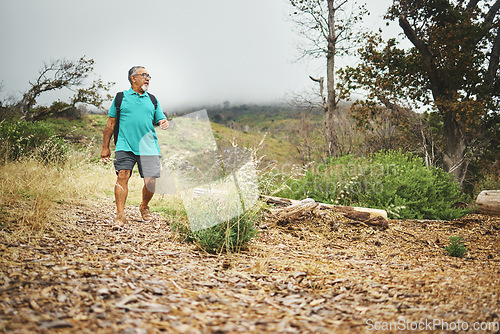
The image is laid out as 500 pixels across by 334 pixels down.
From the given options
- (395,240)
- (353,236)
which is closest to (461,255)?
(395,240)

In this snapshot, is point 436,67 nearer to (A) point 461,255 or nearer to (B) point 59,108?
(A) point 461,255

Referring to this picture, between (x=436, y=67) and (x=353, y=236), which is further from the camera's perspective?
(x=436, y=67)

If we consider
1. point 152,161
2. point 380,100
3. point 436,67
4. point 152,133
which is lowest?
point 152,161

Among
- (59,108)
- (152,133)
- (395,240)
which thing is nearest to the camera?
(152,133)

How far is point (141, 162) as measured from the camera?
13.6 feet

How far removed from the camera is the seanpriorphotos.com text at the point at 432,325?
1789mm

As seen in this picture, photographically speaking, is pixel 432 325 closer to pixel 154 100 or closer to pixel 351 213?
pixel 351 213

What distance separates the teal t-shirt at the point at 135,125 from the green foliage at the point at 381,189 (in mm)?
Answer: 3038

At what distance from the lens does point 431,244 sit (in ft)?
14.1

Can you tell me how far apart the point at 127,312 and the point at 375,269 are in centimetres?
222

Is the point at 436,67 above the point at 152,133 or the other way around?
above

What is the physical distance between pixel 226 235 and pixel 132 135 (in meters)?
1.88

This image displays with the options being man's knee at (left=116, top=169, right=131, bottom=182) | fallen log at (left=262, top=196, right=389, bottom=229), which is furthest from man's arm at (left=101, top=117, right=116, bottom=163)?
fallen log at (left=262, top=196, right=389, bottom=229)

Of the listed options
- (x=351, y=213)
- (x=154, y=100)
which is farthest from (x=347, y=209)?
(x=154, y=100)
